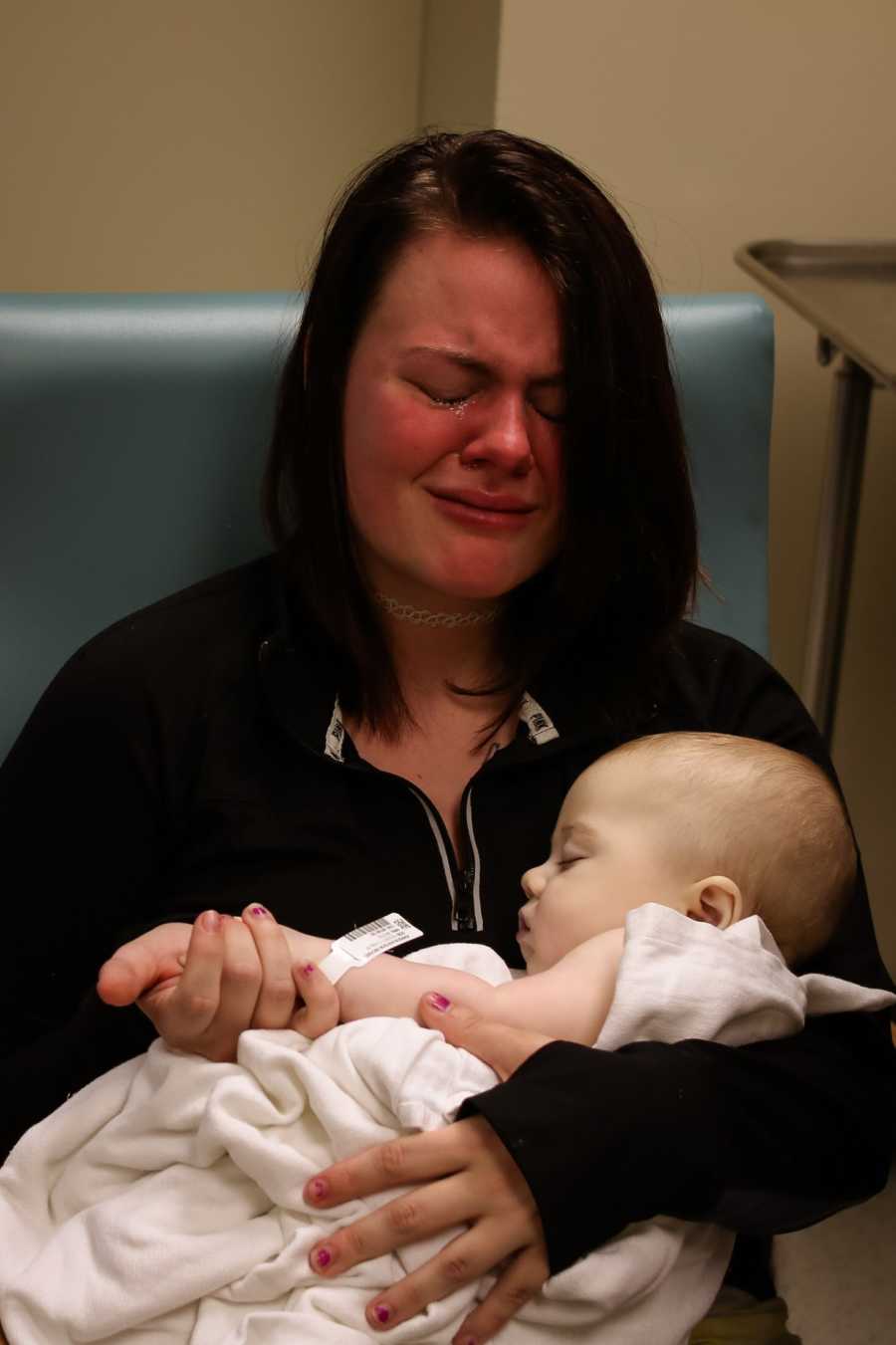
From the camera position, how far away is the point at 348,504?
142cm

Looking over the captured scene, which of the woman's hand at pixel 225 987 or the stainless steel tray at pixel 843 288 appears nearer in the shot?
the woman's hand at pixel 225 987

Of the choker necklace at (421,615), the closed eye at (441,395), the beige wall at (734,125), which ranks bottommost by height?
the choker necklace at (421,615)

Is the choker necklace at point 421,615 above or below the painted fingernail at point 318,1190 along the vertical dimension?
above

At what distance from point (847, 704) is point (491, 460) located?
50.5 inches

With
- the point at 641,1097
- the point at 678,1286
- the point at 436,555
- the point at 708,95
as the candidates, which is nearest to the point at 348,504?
the point at 436,555

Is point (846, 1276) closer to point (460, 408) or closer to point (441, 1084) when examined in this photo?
point (441, 1084)

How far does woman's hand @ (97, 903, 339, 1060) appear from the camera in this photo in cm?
111

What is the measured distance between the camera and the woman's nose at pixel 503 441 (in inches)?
51.2

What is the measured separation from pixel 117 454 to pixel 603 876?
0.63 metres

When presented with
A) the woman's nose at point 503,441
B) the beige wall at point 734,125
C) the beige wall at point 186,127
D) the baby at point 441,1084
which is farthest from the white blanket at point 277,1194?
the beige wall at point 186,127

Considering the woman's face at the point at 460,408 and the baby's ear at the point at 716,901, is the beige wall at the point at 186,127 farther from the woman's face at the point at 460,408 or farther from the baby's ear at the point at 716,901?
the baby's ear at the point at 716,901

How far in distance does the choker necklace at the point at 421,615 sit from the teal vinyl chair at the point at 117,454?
0.21 meters

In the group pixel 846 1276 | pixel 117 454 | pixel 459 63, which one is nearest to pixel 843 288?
pixel 459 63

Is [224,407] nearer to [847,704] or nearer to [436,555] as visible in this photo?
[436,555]
